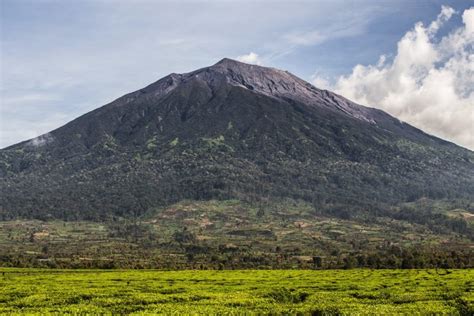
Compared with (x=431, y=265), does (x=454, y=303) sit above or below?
above

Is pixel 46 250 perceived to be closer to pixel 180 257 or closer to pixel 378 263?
pixel 180 257

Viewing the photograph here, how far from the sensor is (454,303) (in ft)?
145

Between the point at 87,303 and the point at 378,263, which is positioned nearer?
the point at 87,303

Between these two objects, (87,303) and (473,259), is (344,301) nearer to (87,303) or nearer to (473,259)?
(87,303)

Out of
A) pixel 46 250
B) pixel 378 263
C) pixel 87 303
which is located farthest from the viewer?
pixel 46 250

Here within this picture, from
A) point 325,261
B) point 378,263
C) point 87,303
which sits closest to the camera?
point 87,303

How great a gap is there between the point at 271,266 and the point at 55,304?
341 feet

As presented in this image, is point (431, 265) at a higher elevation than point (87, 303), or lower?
lower

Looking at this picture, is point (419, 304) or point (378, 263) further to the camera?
point (378, 263)

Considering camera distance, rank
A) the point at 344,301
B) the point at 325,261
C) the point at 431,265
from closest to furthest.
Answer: the point at 344,301
the point at 431,265
the point at 325,261

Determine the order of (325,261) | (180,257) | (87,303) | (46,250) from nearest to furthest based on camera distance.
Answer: (87,303) < (325,261) < (180,257) < (46,250)

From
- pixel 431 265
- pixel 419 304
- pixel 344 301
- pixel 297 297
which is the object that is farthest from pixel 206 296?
pixel 431 265

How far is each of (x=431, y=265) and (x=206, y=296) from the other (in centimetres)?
9613

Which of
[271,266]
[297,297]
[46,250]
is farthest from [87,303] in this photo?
[46,250]
